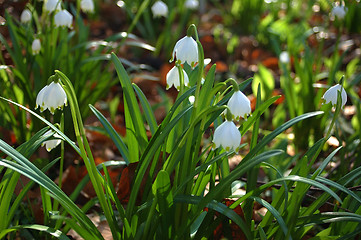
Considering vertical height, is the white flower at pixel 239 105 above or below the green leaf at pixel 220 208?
above

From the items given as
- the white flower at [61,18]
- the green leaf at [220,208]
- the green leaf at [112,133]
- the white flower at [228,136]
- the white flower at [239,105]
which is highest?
the white flower at [61,18]

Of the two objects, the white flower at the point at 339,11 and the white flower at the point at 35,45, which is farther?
the white flower at the point at 339,11

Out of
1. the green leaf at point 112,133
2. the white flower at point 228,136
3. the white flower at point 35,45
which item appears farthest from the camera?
the white flower at point 35,45

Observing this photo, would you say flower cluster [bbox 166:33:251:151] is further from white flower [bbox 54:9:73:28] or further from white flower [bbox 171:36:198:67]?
white flower [bbox 54:9:73:28]

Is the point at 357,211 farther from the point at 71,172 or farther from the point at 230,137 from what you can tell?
the point at 71,172

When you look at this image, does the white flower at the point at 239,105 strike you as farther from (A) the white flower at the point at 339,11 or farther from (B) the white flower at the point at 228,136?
(A) the white flower at the point at 339,11

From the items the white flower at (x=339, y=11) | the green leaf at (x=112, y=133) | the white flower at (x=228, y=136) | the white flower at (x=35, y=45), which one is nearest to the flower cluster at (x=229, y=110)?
the white flower at (x=228, y=136)

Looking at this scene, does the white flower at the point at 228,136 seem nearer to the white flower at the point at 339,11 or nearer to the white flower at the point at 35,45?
the white flower at the point at 35,45

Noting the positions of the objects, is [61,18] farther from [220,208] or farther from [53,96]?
[220,208]

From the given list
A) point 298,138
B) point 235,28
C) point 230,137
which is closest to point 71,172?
point 230,137

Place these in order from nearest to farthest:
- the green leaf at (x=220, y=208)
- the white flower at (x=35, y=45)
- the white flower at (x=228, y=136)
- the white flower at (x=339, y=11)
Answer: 1. the white flower at (x=228, y=136)
2. the green leaf at (x=220, y=208)
3. the white flower at (x=35, y=45)
4. the white flower at (x=339, y=11)

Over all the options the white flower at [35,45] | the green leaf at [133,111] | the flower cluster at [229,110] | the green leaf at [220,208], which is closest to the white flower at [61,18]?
the white flower at [35,45]
